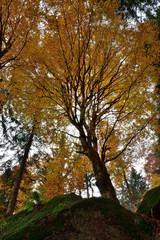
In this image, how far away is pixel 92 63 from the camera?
496 cm

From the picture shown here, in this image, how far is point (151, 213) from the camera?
106 inches

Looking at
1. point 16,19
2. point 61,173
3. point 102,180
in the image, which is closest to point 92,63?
point 16,19

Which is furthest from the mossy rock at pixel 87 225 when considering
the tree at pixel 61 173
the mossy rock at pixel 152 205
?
the tree at pixel 61 173

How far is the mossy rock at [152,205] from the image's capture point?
273 centimetres

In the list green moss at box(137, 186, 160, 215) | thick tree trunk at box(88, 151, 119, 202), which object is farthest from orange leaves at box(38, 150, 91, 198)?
green moss at box(137, 186, 160, 215)

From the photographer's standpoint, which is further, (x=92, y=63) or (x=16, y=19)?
(x=92, y=63)

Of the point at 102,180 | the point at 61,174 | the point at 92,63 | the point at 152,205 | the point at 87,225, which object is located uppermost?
the point at 92,63

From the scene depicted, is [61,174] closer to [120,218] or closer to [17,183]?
[17,183]

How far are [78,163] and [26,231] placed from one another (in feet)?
Answer: 22.1

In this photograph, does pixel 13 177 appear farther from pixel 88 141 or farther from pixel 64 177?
pixel 88 141

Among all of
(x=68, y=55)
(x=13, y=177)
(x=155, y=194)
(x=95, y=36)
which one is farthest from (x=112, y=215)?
(x=13, y=177)

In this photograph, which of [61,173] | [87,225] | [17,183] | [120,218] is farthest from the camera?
[61,173]

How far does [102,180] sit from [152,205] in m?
1.37

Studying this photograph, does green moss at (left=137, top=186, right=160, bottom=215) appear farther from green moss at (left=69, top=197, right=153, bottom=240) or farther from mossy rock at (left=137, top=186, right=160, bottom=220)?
green moss at (left=69, top=197, right=153, bottom=240)
